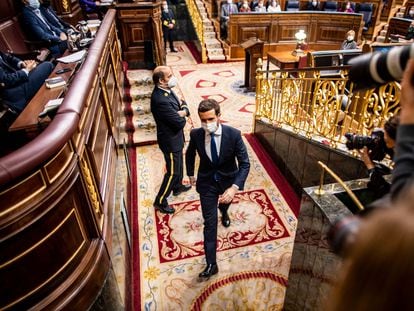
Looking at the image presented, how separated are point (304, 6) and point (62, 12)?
871 cm

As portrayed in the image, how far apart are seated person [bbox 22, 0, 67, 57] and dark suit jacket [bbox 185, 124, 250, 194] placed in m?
3.16

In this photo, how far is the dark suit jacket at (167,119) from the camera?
3.08 m

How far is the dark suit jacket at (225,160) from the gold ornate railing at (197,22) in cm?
701

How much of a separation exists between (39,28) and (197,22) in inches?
249

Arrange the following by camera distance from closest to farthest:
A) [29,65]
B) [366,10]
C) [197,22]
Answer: [29,65] < [197,22] < [366,10]

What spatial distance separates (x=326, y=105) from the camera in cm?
327

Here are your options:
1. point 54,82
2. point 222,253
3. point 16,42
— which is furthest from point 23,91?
point 222,253

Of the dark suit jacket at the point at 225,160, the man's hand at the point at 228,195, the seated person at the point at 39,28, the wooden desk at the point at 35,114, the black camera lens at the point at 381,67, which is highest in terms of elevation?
the black camera lens at the point at 381,67

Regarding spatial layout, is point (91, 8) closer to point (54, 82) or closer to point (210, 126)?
point (54, 82)

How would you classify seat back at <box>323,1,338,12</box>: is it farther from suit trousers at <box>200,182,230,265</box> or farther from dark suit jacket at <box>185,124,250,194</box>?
suit trousers at <box>200,182,230,265</box>

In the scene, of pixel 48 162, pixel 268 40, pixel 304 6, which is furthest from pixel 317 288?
pixel 304 6

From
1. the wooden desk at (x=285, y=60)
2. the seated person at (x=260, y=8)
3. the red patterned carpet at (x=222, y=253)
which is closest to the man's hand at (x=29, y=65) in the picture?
the red patterned carpet at (x=222, y=253)

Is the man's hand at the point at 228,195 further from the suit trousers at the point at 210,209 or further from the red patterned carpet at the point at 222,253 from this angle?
the red patterned carpet at the point at 222,253

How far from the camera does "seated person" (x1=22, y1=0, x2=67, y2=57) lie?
14.4ft
